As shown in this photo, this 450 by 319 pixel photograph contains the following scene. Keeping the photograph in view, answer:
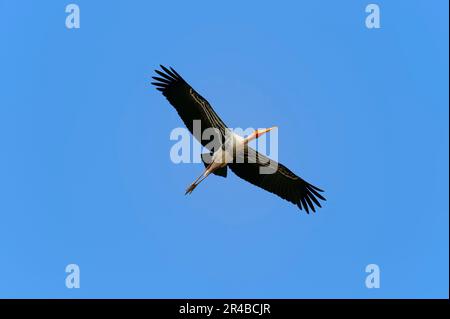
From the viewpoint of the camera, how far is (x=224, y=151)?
17.6m

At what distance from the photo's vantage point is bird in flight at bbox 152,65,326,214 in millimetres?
17500

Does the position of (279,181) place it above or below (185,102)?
below

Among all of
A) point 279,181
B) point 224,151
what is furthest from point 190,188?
point 279,181

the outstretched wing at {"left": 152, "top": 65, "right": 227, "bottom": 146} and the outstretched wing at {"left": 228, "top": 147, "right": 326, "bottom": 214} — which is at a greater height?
the outstretched wing at {"left": 152, "top": 65, "right": 227, "bottom": 146}

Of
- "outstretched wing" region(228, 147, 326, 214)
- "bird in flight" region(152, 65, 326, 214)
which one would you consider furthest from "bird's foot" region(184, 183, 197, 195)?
"outstretched wing" region(228, 147, 326, 214)

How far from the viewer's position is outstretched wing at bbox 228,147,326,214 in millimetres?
18359

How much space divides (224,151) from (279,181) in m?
2.06

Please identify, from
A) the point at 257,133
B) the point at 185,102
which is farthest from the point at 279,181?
the point at 185,102

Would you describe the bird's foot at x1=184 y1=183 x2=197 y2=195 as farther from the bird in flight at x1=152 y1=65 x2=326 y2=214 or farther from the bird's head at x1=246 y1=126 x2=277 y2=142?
the bird's head at x1=246 y1=126 x2=277 y2=142

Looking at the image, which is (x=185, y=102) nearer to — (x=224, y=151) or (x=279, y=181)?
(x=224, y=151)

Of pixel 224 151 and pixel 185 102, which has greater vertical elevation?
pixel 185 102
